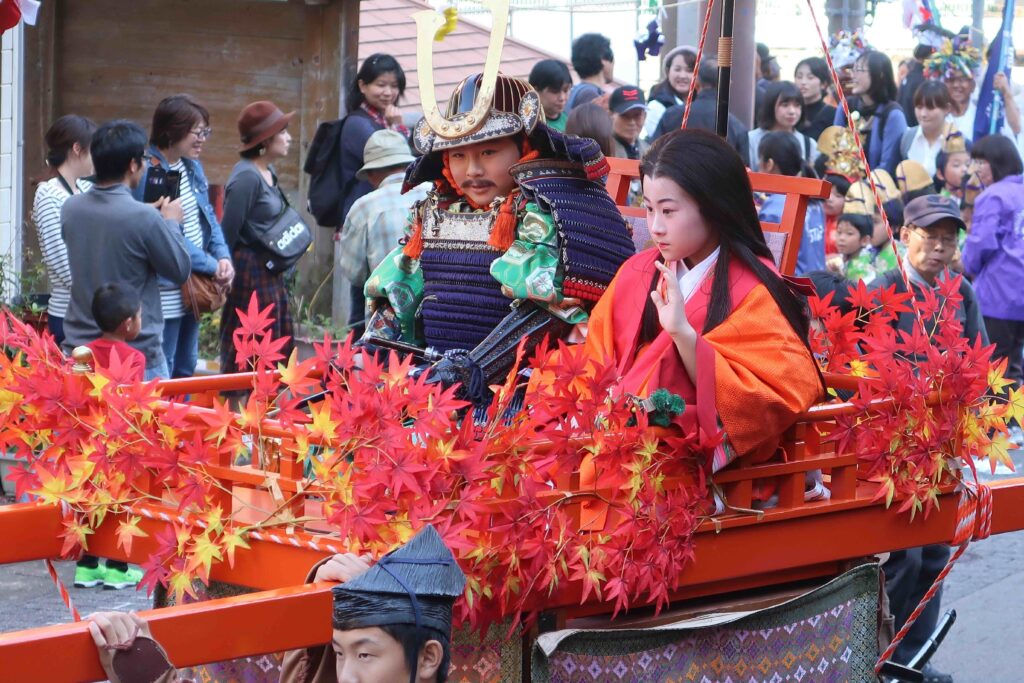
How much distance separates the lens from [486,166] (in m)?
3.81

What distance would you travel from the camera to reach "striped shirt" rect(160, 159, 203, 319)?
621cm

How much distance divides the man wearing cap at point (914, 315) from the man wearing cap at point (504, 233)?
1143 mm

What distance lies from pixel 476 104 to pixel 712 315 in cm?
89

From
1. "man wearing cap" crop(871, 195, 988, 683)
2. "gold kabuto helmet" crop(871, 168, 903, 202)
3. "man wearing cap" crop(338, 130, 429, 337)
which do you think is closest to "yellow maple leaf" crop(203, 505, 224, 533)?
"man wearing cap" crop(871, 195, 988, 683)

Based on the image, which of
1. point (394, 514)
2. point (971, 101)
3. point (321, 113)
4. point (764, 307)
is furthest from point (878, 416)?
point (971, 101)

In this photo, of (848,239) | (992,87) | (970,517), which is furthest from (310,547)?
(992,87)

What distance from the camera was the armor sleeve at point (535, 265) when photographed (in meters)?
3.64

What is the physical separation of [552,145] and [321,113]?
5.18 meters

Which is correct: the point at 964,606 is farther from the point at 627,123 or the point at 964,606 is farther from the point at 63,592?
the point at 63,592

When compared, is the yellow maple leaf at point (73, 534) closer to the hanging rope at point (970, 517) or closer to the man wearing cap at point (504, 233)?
the man wearing cap at point (504, 233)

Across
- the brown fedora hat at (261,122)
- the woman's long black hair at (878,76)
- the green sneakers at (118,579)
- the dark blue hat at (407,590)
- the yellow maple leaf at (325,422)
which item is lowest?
the green sneakers at (118,579)

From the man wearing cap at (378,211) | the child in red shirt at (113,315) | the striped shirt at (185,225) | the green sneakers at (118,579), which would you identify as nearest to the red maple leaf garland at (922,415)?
the child in red shirt at (113,315)

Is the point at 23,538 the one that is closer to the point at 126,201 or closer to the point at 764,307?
the point at 764,307

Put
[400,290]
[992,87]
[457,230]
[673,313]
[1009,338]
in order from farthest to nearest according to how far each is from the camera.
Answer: [992,87]
[1009,338]
[400,290]
[457,230]
[673,313]
